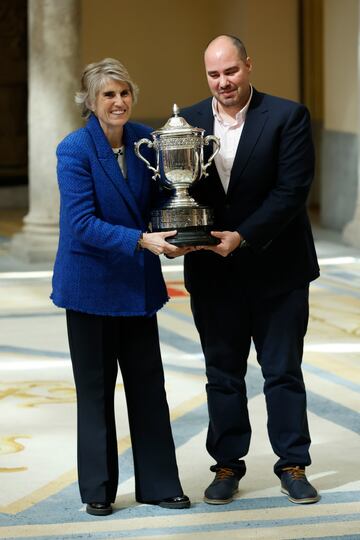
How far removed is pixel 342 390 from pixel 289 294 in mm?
2044

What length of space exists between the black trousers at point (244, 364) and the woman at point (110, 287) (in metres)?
0.25

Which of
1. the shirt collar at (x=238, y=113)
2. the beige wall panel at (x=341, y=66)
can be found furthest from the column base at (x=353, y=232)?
the shirt collar at (x=238, y=113)

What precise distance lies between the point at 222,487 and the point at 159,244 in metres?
1.04

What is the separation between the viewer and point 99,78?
4.76 meters

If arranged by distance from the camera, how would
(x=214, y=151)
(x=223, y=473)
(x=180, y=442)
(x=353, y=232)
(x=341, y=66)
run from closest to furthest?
(x=214, y=151) → (x=223, y=473) → (x=180, y=442) → (x=353, y=232) → (x=341, y=66)

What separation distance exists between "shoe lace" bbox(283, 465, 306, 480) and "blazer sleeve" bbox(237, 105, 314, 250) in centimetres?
88

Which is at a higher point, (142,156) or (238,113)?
(238,113)

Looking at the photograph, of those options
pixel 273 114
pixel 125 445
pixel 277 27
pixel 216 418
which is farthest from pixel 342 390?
pixel 277 27

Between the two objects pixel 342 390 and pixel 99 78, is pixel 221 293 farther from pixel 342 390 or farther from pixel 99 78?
pixel 342 390

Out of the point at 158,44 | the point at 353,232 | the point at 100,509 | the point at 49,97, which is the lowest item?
the point at 353,232

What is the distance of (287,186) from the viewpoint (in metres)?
5.00

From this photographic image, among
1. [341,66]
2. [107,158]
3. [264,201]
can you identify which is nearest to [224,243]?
[264,201]

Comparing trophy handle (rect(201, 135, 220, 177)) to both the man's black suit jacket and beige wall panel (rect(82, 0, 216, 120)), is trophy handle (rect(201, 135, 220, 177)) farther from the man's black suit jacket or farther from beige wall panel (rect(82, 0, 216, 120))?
beige wall panel (rect(82, 0, 216, 120))

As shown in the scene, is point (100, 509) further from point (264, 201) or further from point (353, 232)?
point (353, 232)
